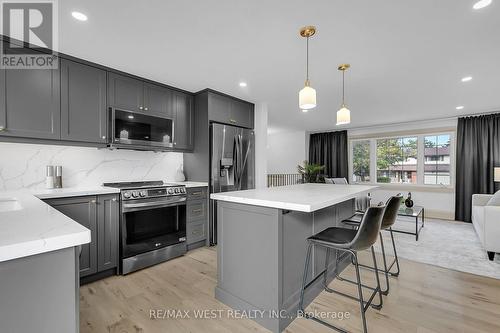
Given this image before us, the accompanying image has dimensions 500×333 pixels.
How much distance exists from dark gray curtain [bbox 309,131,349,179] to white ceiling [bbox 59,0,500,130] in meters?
A: 3.43

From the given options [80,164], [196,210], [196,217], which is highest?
[80,164]

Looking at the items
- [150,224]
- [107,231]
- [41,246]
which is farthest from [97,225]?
[41,246]

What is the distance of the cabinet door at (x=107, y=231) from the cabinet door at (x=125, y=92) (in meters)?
1.19

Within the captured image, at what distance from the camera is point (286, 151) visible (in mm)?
8375

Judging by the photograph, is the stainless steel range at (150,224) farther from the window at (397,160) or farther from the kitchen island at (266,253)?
the window at (397,160)

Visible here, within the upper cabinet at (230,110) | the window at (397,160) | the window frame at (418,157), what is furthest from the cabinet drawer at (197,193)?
the window at (397,160)

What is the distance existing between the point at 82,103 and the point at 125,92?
52 cm

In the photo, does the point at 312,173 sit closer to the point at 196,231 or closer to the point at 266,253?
the point at 196,231

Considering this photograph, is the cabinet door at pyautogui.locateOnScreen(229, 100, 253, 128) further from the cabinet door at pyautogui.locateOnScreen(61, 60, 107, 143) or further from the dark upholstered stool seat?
the dark upholstered stool seat

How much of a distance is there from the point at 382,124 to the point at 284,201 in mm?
5982

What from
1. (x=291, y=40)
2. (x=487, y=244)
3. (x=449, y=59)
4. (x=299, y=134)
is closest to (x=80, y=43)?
(x=291, y=40)

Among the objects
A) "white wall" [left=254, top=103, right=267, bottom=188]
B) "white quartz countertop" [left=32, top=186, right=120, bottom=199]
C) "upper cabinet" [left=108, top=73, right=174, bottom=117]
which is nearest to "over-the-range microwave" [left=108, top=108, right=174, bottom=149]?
"upper cabinet" [left=108, top=73, right=174, bottom=117]

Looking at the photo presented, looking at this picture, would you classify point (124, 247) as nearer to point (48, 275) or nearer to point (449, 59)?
point (48, 275)

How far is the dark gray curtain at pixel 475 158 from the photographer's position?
16.3 feet
